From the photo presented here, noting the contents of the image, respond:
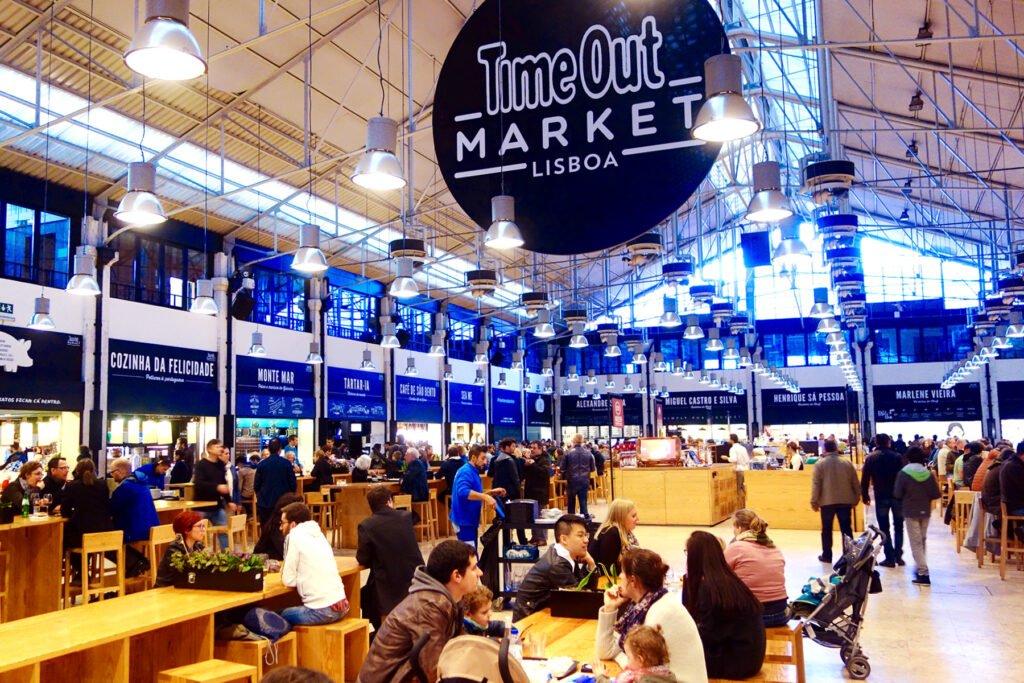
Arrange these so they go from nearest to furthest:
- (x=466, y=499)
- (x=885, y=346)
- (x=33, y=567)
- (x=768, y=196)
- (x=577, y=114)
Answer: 1. (x=577, y=114)
2. (x=768, y=196)
3. (x=33, y=567)
4. (x=466, y=499)
5. (x=885, y=346)

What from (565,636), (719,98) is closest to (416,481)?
(565,636)

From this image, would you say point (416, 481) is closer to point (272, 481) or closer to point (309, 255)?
point (272, 481)

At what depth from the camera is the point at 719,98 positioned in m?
2.76

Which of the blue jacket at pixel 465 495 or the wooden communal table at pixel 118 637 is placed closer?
the wooden communal table at pixel 118 637

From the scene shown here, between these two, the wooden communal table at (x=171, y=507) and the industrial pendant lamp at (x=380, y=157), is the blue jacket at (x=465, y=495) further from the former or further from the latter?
the industrial pendant lamp at (x=380, y=157)

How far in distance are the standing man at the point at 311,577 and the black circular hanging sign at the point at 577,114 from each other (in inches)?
121

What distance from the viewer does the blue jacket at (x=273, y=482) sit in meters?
11.0

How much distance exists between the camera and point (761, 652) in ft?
13.0

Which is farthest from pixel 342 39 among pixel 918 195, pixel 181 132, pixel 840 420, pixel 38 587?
pixel 840 420

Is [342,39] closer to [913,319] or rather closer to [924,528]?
[924,528]

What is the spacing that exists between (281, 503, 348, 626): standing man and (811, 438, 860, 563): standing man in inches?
255

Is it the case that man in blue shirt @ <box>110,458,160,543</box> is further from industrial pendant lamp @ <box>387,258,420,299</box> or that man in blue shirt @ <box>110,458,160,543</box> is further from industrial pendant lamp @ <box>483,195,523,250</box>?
industrial pendant lamp @ <box>483,195,523,250</box>

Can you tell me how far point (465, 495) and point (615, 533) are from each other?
3475mm

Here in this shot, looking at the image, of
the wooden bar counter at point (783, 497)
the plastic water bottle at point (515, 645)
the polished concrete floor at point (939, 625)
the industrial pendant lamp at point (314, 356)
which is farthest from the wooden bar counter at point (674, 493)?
the plastic water bottle at point (515, 645)
